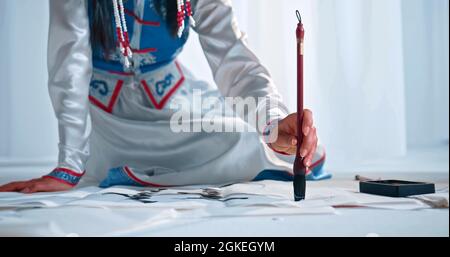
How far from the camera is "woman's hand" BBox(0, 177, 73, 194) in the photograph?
873mm

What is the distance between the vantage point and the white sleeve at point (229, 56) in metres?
0.96

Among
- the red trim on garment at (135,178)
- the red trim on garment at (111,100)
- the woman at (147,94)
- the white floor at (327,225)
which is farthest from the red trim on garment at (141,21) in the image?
the white floor at (327,225)

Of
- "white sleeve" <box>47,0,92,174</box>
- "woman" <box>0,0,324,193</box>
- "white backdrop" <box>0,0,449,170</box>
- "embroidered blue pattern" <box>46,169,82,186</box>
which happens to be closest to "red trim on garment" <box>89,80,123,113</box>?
"woman" <box>0,0,324,193</box>

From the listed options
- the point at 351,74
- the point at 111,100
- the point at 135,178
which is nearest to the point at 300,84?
the point at 135,178

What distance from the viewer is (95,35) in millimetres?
1035

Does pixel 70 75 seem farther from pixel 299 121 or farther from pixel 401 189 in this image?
pixel 401 189

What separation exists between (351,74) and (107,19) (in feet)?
2.93

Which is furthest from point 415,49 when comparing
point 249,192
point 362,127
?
point 249,192

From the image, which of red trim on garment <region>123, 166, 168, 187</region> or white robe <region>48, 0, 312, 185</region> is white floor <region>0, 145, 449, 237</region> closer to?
white robe <region>48, 0, 312, 185</region>

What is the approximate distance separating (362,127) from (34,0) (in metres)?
1.16

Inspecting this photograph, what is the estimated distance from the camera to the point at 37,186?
0.88 metres

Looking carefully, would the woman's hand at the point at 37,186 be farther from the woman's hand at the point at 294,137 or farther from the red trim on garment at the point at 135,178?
the woman's hand at the point at 294,137

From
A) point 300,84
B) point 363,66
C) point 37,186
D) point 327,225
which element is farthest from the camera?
point 363,66
